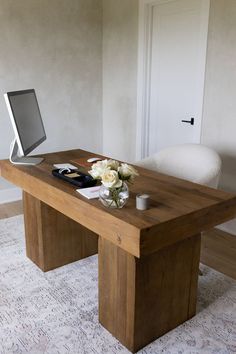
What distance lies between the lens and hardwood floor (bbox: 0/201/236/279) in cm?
273

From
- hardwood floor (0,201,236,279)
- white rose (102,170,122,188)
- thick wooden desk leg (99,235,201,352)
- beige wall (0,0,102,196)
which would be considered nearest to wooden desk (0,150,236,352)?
thick wooden desk leg (99,235,201,352)

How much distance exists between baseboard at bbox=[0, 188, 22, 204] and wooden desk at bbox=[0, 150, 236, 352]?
190 centimetres

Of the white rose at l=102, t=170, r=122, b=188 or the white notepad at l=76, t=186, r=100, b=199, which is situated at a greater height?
the white rose at l=102, t=170, r=122, b=188

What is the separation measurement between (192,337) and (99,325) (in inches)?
21.1

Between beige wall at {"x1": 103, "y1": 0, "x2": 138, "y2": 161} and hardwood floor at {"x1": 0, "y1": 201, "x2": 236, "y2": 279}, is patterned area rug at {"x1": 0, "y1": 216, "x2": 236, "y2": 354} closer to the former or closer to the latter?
hardwood floor at {"x1": 0, "y1": 201, "x2": 236, "y2": 279}

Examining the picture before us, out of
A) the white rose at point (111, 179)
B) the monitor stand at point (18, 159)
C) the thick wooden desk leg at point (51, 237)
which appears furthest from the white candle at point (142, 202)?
the monitor stand at point (18, 159)

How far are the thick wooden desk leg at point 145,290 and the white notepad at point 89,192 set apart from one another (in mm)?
244

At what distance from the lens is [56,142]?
437 cm

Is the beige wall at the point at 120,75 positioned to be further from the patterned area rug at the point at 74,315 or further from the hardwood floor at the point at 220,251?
the patterned area rug at the point at 74,315

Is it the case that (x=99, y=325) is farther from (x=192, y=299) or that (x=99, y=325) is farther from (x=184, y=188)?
(x=184, y=188)

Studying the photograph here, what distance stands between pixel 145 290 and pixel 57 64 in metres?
3.12

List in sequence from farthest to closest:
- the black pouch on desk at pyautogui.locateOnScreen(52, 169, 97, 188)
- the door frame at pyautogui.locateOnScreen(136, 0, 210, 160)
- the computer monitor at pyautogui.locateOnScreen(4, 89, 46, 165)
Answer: the door frame at pyautogui.locateOnScreen(136, 0, 210, 160) < the computer monitor at pyautogui.locateOnScreen(4, 89, 46, 165) < the black pouch on desk at pyautogui.locateOnScreen(52, 169, 97, 188)

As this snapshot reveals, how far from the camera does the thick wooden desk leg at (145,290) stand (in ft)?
5.95

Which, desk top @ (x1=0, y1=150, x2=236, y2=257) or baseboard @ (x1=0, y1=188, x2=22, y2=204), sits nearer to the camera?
desk top @ (x1=0, y1=150, x2=236, y2=257)
